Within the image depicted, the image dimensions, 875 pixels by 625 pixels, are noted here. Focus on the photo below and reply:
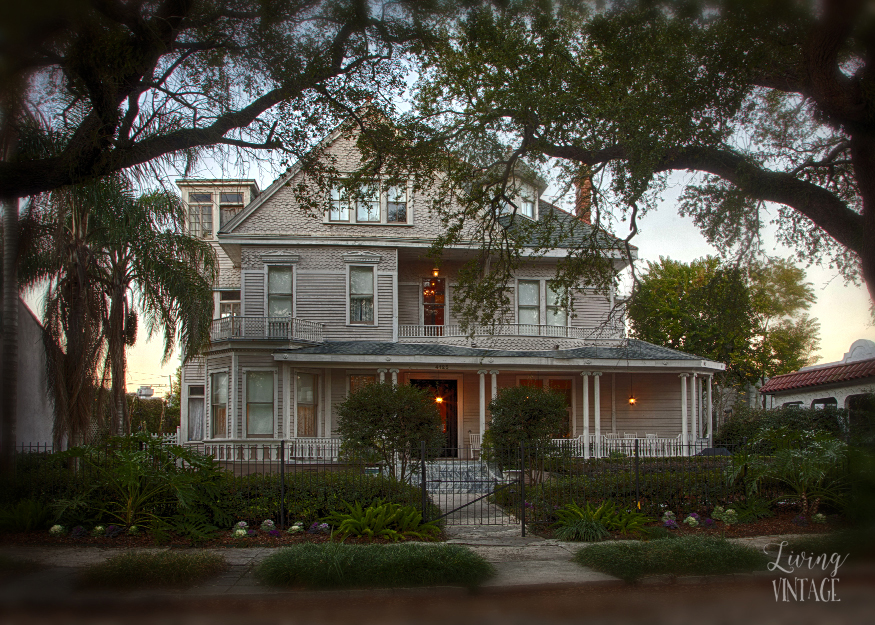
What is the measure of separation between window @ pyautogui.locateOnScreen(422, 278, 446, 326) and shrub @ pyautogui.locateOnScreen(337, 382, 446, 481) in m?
9.56

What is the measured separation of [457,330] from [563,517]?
11.6 metres

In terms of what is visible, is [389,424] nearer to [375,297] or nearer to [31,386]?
[375,297]

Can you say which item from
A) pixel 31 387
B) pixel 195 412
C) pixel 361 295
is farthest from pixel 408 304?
pixel 31 387

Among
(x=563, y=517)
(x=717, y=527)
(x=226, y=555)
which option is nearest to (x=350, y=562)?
(x=226, y=555)

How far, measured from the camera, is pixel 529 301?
23.9m

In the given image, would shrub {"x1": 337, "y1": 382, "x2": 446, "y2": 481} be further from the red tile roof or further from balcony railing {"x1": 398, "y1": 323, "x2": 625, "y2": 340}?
the red tile roof

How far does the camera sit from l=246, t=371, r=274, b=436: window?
21.4m

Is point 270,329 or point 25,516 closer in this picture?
point 25,516

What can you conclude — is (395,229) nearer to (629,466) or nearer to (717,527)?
(629,466)

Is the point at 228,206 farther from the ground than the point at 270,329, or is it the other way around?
the point at 228,206

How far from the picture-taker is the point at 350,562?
803 cm

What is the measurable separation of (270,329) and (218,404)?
3.10 meters

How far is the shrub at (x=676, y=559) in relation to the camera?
328 inches

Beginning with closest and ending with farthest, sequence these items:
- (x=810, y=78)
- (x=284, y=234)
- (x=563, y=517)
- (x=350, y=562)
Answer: (x=350, y=562) → (x=810, y=78) → (x=563, y=517) → (x=284, y=234)
